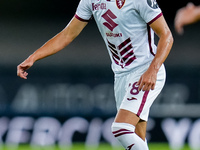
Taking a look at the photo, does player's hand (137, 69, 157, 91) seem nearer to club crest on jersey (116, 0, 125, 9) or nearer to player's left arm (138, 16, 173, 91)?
player's left arm (138, 16, 173, 91)

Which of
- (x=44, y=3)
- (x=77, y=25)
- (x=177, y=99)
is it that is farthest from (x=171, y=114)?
(x=77, y=25)

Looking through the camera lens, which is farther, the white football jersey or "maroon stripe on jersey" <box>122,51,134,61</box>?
"maroon stripe on jersey" <box>122,51,134,61</box>

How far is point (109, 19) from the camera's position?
190 inches

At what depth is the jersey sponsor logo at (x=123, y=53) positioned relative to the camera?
488 cm

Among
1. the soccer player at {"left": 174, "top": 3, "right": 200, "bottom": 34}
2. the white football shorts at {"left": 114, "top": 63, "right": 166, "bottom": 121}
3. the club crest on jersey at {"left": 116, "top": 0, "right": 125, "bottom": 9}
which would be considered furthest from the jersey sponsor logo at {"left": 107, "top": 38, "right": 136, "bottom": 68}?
the soccer player at {"left": 174, "top": 3, "right": 200, "bottom": 34}

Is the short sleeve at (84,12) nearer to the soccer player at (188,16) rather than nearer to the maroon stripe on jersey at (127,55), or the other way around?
the maroon stripe on jersey at (127,55)

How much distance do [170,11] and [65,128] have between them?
289cm

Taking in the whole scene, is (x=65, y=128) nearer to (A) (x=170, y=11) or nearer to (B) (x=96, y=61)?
(B) (x=96, y=61)

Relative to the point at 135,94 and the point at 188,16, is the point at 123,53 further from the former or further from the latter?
the point at 188,16

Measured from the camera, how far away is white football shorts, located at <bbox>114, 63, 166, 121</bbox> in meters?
4.69

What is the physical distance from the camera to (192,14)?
12.8ft

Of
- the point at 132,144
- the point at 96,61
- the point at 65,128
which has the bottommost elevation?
the point at 65,128

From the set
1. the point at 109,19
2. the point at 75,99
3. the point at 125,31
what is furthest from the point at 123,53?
the point at 75,99

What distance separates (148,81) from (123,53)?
610 mm
